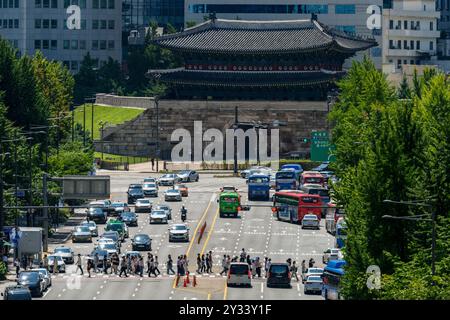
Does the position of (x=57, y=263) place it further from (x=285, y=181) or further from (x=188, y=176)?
(x=188, y=176)

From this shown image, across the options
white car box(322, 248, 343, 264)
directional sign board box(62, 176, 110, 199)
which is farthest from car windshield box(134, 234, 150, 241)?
directional sign board box(62, 176, 110, 199)

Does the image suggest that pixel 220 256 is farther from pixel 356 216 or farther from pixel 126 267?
pixel 356 216

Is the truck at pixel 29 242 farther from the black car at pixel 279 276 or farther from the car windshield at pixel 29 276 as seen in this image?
the black car at pixel 279 276

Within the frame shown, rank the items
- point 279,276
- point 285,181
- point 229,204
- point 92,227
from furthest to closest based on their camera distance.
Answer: point 285,181
point 229,204
point 92,227
point 279,276

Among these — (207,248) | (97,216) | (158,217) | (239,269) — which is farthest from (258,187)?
(239,269)

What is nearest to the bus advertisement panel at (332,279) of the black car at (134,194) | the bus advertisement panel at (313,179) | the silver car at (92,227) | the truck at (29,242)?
the truck at (29,242)
